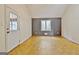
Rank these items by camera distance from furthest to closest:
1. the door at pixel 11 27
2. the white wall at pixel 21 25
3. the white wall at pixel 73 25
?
the white wall at pixel 73 25, the door at pixel 11 27, the white wall at pixel 21 25

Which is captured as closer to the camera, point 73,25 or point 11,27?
point 11,27

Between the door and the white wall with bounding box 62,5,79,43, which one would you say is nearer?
the door

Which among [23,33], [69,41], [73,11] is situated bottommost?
[69,41]

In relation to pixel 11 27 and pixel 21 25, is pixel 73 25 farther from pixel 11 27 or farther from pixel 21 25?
pixel 11 27

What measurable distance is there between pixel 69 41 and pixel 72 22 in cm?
56

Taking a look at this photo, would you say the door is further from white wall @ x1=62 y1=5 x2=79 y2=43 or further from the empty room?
white wall @ x1=62 y1=5 x2=79 y2=43

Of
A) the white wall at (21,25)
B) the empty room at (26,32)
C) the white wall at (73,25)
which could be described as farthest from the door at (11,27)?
the white wall at (73,25)

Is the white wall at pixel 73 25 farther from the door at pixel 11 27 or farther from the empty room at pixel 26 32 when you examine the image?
the door at pixel 11 27

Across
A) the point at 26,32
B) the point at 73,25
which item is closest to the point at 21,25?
the point at 26,32

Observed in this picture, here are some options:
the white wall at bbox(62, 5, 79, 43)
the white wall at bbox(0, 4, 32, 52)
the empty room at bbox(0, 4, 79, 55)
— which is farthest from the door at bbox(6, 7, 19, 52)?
the white wall at bbox(62, 5, 79, 43)
